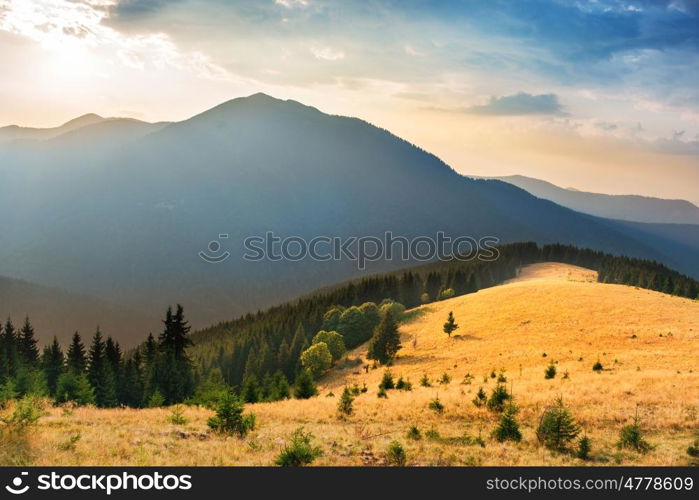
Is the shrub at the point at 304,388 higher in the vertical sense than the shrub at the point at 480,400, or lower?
lower

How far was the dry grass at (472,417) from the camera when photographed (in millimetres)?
15906

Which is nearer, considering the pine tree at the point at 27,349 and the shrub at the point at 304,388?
the shrub at the point at 304,388

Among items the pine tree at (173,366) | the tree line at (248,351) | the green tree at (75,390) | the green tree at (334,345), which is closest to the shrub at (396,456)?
the tree line at (248,351)

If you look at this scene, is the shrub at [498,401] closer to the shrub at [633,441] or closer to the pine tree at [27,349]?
the shrub at [633,441]

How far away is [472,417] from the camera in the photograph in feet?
75.4

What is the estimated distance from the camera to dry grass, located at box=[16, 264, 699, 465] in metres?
15.9

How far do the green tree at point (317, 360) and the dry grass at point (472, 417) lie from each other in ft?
62.4

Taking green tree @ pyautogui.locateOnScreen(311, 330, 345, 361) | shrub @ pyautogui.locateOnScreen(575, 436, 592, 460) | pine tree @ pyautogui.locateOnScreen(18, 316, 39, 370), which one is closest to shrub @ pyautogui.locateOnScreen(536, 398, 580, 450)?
shrub @ pyautogui.locateOnScreen(575, 436, 592, 460)

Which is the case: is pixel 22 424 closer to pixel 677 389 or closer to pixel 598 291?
pixel 677 389

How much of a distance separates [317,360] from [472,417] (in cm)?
5084

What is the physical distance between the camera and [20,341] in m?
70.4
